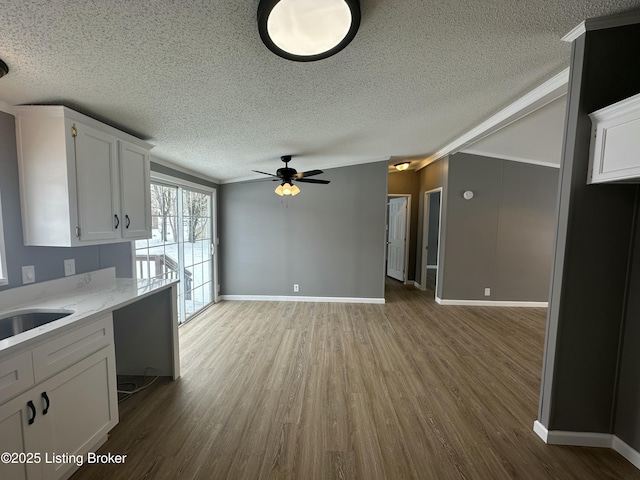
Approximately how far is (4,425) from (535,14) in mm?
3279

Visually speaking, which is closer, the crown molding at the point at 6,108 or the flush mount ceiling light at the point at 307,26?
the flush mount ceiling light at the point at 307,26

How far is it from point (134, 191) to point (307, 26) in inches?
81.6

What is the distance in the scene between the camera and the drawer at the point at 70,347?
4.24 feet

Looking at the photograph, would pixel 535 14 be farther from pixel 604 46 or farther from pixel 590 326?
pixel 590 326

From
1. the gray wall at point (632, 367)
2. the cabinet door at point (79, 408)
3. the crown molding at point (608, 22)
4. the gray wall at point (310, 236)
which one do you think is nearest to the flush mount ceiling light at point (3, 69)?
the cabinet door at point (79, 408)

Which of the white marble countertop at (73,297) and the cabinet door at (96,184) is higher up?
the cabinet door at (96,184)

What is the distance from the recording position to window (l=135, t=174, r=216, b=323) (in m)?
3.09

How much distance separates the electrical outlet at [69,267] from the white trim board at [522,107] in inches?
160

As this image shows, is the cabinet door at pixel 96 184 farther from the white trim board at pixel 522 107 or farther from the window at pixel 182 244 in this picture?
the white trim board at pixel 522 107

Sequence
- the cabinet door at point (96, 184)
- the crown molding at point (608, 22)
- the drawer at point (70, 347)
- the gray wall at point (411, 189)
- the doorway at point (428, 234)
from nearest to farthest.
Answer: the drawer at point (70, 347) < the crown molding at point (608, 22) < the cabinet door at point (96, 184) < the doorway at point (428, 234) < the gray wall at point (411, 189)

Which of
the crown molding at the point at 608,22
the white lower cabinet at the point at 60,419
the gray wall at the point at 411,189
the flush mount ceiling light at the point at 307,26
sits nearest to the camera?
the flush mount ceiling light at the point at 307,26

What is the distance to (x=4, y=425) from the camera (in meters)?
1.14

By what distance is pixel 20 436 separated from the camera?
1.20m

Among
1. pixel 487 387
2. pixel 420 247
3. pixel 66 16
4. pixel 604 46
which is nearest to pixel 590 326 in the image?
pixel 487 387
